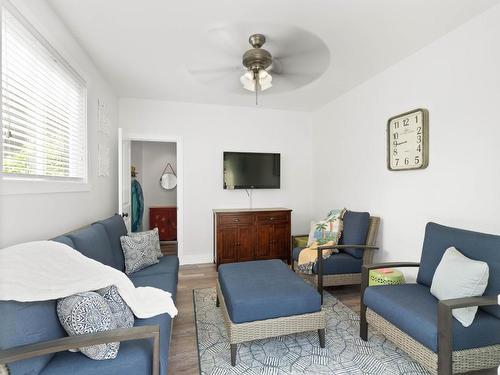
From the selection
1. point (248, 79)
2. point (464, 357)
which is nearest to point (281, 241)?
point (248, 79)

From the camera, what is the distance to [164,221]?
5.77 meters

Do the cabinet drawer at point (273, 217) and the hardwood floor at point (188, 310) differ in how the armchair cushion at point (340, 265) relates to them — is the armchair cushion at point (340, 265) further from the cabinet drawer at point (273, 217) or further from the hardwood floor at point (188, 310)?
the cabinet drawer at point (273, 217)

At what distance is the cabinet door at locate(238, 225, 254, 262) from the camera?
3.92 meters

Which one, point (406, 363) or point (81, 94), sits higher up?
point (81, 94)

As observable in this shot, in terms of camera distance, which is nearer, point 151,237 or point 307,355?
point 307,355

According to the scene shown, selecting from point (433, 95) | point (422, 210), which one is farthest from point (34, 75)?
point (422, 210)

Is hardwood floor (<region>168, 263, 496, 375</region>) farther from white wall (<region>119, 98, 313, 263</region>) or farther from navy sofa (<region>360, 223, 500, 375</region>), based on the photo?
white wall (<region>119, 98, 313, 263</region>)

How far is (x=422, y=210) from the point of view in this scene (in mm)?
2510

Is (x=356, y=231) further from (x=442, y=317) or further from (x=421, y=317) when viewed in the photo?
(x=442, y=317)

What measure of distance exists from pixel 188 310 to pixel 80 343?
1.66 metres

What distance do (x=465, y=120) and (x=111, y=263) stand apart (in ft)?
10.3

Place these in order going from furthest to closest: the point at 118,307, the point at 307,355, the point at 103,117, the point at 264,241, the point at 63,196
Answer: the point at 264,241
the point at 103,117
the point at 63,196
the point at 307,355
the point at 118,307

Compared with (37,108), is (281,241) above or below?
below

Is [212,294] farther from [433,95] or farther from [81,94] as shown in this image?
[433,95]
